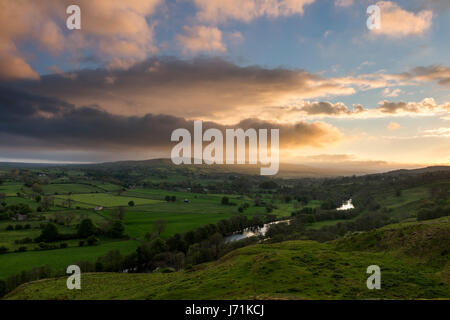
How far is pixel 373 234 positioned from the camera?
4131cm

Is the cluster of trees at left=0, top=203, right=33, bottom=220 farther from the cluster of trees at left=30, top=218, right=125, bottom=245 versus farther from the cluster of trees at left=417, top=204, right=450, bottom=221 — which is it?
the cluster of trees at left=417, top=204, right=450, bottom=221

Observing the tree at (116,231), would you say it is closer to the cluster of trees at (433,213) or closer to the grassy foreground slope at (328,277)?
the grassy foreground slope at (328,277)

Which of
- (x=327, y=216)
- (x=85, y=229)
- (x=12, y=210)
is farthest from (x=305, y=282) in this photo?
(x=12, y=210)

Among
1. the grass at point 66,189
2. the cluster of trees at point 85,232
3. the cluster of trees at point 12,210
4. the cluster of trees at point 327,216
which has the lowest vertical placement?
the cluster of trees at point 327,216

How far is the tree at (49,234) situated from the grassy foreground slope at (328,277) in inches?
1598

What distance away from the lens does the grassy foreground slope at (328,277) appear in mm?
21531

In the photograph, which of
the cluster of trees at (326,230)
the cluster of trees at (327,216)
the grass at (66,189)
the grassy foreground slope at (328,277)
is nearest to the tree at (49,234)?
the grassy foreground slope at (328,277)

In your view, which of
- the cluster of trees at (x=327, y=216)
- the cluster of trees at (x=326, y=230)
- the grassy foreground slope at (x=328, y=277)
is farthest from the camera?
the cluster of trees at (x=327, y=216)

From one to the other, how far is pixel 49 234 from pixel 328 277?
86648 mm

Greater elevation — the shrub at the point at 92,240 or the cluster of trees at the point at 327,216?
the shrub at the point at 92,240

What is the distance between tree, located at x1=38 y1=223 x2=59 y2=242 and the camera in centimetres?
7619

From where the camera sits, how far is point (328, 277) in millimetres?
25188

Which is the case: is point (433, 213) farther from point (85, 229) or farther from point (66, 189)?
point (66, 189)
